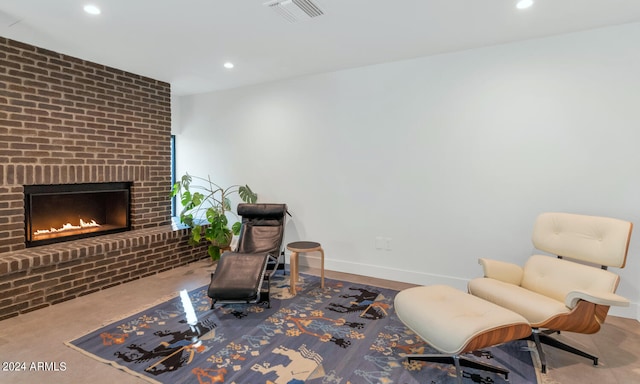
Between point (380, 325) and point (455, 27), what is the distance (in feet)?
9.07

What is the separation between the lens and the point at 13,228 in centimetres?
330

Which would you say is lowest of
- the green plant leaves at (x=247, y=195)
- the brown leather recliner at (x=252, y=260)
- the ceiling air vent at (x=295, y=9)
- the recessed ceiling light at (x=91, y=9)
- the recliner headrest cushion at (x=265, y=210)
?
the brown leather recliner at (x=252, y=260)

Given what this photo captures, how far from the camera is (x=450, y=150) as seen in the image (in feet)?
12.1

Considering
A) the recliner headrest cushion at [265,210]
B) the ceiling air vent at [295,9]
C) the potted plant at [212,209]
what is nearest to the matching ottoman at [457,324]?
the recliner headrest cushion at [265,210]

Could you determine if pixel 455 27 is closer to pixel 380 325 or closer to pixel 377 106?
pixel 377 106

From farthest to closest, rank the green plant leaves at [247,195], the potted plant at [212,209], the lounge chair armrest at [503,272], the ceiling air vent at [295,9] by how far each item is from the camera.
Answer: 1. the green plant leaves at [247,195]
2. the potted plant at [212,209]
3. the lounge chair armrest at [503,272]
4. the ceiling air vent at [295,9]

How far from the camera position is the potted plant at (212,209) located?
454 centimetres

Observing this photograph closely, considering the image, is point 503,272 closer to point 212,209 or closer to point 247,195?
point 247,195

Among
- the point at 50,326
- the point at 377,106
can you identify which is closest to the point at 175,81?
the point at 377,106

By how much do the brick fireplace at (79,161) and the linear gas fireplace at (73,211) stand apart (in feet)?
0.32

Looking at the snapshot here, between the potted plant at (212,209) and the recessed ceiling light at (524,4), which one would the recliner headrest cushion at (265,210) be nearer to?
the potted plant at (212,209)

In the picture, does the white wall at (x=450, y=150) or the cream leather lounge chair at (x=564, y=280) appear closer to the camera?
the cream leather lounge chair at (x=564, y=280)

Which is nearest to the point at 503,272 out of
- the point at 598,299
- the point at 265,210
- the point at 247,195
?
the point at 598,299

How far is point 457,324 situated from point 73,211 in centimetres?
447
